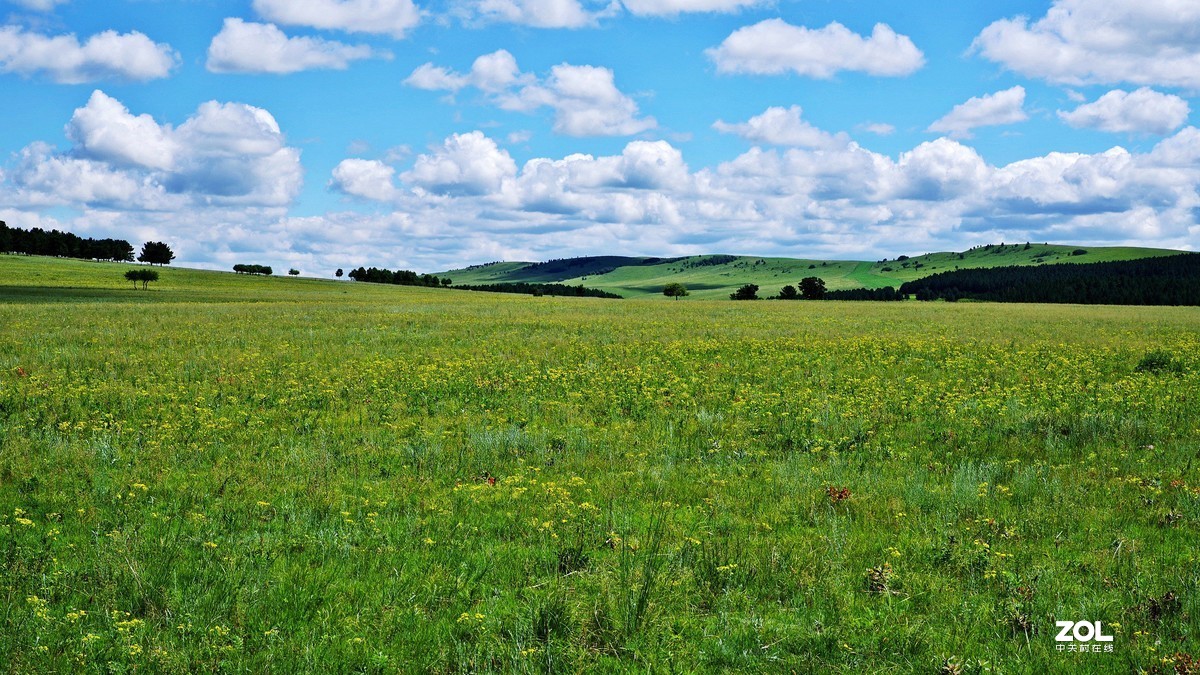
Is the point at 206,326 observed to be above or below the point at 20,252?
below

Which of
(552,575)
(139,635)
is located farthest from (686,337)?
(139,635)

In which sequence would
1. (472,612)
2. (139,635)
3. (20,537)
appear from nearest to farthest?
1. (139,635)
2. (472,612)
3. (20,537)

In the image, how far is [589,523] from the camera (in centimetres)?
813

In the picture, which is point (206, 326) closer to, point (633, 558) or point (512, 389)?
point (512, 389)

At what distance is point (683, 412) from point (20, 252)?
213 meters

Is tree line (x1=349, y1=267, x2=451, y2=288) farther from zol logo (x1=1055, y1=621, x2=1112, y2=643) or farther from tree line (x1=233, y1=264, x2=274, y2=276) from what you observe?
zol logo (x1=1055, y1=621, x2=1112, y2=643)

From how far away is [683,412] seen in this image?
48.1 feet

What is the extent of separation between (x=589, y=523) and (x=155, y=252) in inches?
8017

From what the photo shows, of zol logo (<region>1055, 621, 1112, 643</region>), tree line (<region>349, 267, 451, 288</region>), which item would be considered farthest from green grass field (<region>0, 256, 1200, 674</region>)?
tree line (<region>349, 267, 451, 288</region>)

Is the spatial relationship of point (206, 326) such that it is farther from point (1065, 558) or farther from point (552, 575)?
point (1065, 558)

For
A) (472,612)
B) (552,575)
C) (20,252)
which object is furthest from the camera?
(20,252)

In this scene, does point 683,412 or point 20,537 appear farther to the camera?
point 683,412

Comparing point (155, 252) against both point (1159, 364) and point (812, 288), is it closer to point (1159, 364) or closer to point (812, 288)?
point (812, 288)

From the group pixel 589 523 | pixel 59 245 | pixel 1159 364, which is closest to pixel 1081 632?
pixel 589 523
